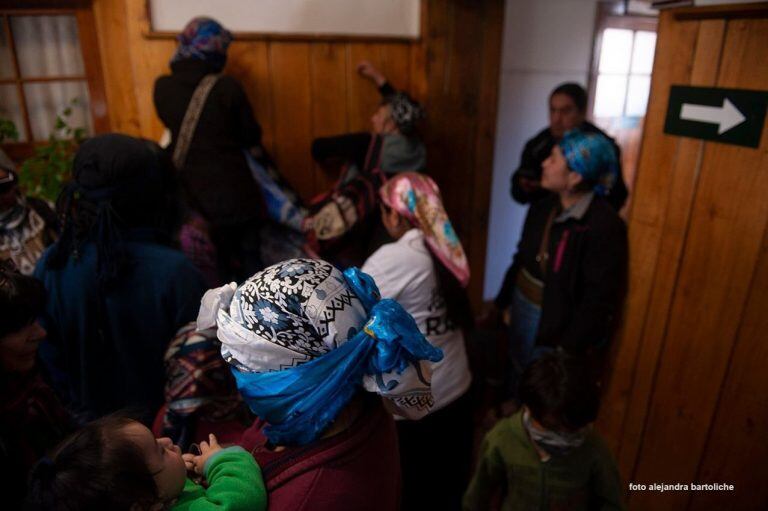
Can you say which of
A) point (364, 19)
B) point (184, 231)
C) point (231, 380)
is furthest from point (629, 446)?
point (364, 19)

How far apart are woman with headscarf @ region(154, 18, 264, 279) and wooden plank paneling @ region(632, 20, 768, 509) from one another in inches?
60.9

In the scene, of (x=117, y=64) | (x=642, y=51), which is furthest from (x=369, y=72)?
(x=642, y=51)

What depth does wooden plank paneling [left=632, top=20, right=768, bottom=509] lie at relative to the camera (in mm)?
1474

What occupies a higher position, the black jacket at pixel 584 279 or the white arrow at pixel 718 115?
the white arrow at pixel 718 115

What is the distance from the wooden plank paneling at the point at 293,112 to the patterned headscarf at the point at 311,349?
1730mm

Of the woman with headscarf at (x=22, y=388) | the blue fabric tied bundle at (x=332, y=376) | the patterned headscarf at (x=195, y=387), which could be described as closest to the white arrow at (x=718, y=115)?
the blue fabric tied bundle at (x=332, y=376)

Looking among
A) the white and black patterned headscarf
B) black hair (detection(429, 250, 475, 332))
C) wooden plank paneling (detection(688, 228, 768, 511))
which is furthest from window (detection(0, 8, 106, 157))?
wooden plank paneling (detection(688, 228, 768, 511))

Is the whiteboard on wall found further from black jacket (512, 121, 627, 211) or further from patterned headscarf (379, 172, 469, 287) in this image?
patterned headscarf (379, 172, 469, 287)

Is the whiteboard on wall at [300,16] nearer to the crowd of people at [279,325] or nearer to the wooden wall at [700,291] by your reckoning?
the crowd of people at [279,325]

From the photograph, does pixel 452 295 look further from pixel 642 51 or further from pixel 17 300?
pixel 642 51

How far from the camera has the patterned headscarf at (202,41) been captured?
1953mm

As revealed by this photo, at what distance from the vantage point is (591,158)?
6.48 feet

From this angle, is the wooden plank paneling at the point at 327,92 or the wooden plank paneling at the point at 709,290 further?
the wooden plank paneling at the point at 327,92

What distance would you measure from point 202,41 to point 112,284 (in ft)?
3.53
